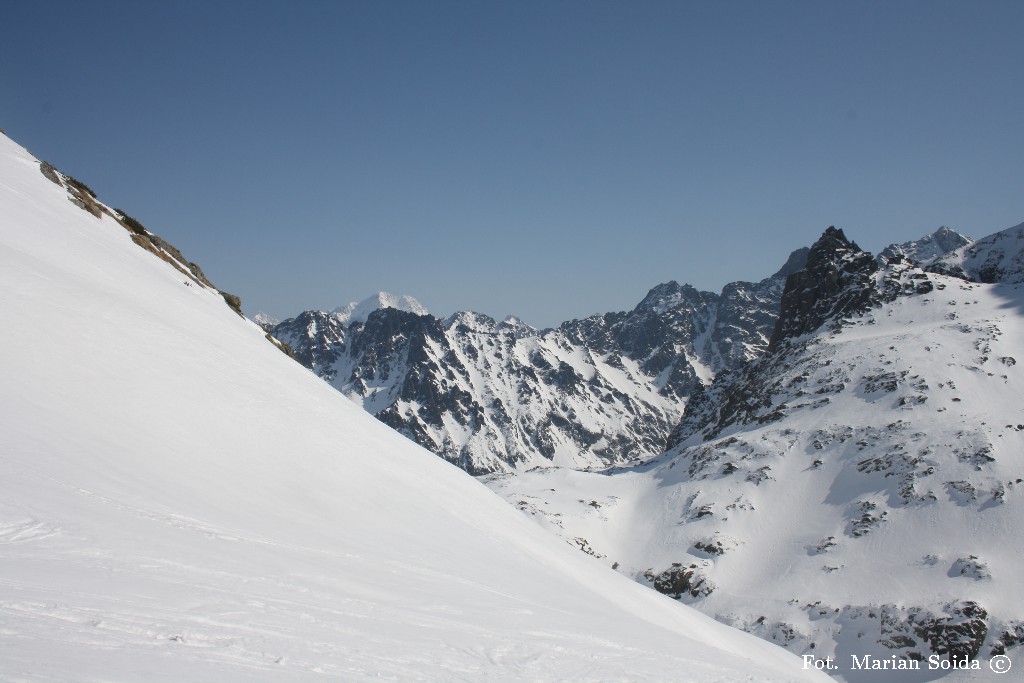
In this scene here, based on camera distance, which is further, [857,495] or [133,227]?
[857,495]

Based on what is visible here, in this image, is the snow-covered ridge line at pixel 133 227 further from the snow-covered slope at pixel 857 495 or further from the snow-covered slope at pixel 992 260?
the snow-covered slope at pixel 992 260

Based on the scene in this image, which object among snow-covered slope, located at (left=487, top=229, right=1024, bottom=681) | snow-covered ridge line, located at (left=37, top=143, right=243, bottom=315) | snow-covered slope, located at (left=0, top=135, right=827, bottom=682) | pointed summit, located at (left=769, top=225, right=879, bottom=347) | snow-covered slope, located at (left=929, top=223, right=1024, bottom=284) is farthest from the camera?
snow-covered slope, located at (left=929, top=223, right=1024, bottom=284)

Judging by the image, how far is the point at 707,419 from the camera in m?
106

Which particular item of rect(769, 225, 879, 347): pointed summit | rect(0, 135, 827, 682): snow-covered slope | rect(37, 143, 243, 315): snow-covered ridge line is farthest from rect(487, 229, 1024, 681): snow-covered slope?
rect(37, 143, 243, 315): snow-covered ridge line

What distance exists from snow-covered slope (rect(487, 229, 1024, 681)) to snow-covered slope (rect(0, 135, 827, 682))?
1303 inches

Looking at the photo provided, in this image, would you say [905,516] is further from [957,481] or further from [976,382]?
[976,382]

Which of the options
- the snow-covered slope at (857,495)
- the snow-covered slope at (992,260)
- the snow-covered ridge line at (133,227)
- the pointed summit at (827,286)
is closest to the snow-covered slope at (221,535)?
the snow-covered ridge line at (133,227)

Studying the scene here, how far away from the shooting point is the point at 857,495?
5588cm

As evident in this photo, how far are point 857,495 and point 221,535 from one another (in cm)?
6333

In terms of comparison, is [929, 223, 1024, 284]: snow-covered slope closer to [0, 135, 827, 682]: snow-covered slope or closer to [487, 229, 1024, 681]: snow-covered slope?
[487, 229, 1024, 681]: snow-covered slope

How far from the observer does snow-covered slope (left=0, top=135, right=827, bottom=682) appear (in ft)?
19.3

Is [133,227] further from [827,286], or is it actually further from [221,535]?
[827,286]

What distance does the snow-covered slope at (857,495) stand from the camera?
42094 mm

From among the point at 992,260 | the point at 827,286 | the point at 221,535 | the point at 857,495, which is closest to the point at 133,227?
the point at 221,535
